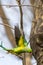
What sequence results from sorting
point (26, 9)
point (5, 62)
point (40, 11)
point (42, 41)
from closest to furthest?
1. point (42, 41)
2. point (40, 11)
3. point (5, 62)
4. point (26, 9)

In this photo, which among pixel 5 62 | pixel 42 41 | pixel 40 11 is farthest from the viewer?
pixel 5 62

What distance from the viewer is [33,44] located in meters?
1.06

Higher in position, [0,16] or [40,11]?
[40,11]

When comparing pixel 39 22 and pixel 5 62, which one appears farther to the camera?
pixel 5 62

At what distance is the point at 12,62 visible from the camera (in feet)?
5.09

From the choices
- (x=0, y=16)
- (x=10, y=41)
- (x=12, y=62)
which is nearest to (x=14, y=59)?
(x=12, y=62)

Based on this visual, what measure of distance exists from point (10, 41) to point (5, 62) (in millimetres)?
175

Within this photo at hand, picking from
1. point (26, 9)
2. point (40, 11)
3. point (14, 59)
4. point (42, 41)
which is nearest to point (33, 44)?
point (42, 41)

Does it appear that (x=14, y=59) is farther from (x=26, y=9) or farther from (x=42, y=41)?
(x=42, y=41)

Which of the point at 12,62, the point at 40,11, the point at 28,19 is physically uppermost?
the point at 40,11

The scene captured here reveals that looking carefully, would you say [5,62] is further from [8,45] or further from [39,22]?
[39,22]

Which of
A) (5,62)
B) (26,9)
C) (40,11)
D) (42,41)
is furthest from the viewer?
(26,9)

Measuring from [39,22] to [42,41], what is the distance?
0.12m

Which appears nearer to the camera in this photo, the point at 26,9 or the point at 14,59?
the point at 14,59
